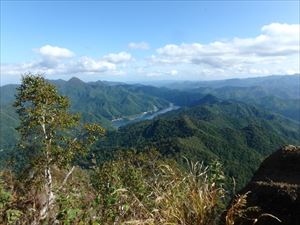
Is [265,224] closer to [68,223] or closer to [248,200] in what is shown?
[248,200]

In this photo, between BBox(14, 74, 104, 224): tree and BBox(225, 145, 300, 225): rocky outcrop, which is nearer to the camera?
BBox(225, 145, 300, 225): rocky outcrop

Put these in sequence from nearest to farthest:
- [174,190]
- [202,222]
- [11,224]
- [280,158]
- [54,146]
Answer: [202,222], [174,190], [11,224], [280,158], [54,146]

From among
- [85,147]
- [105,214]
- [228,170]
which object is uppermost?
[105,214]

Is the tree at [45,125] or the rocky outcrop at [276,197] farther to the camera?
the tree at [45,125]

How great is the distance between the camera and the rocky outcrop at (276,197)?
180 inches

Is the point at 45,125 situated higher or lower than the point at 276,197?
lower

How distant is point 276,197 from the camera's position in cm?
479

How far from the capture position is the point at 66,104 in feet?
74.5

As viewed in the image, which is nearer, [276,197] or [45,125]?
[276,197]

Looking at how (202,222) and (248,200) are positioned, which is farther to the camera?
(248,200)

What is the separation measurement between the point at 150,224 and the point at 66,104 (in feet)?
62.5

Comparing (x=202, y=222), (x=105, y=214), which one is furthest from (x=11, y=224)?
(x=202, y=222)

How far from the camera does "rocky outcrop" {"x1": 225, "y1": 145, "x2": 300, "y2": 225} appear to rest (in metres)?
4.56

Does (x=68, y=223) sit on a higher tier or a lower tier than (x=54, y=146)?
higher
